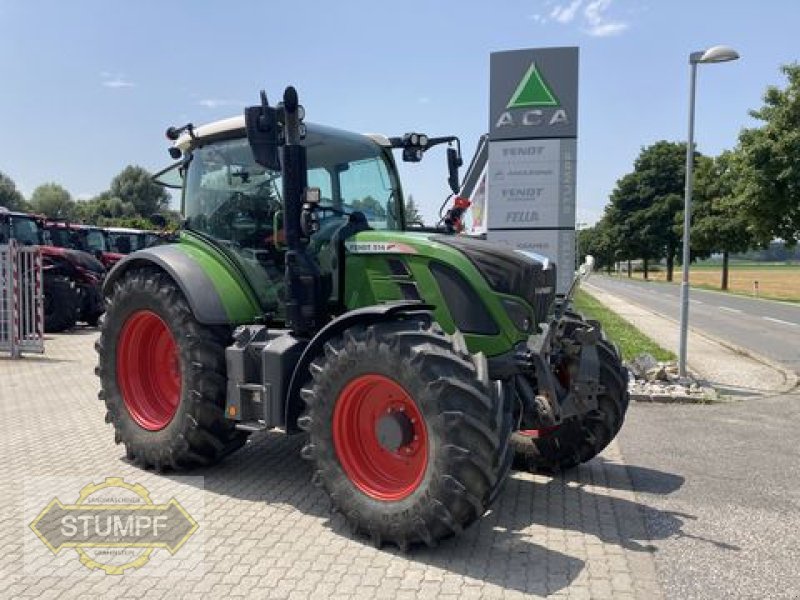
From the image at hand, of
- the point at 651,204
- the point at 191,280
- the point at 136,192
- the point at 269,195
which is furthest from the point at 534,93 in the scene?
the point at 136,192

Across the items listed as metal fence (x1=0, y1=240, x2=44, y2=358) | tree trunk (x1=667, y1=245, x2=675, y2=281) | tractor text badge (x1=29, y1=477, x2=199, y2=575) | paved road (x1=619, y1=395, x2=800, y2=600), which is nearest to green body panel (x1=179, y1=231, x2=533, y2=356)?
tractor text badge (x1=29, y1=477, x2=199, y2=575)

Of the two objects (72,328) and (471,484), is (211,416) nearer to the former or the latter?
(471,484)

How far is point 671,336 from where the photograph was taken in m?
16.5

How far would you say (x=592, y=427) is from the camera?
560cm

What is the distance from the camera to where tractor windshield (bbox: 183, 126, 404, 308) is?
5543 millimetres

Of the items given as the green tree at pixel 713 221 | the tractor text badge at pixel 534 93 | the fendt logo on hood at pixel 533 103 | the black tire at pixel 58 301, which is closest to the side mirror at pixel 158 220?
the tractor text badge at pixel 534 93

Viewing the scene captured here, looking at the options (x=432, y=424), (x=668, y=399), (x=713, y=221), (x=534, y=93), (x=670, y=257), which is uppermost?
(x=534, y=93)

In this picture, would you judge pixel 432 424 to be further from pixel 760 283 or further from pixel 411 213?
pixel 760 283

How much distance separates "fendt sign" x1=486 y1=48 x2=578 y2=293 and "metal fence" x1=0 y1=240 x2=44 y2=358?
7.88 meters

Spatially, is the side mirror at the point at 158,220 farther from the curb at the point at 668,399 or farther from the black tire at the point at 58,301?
the black tire at the point at 58,301

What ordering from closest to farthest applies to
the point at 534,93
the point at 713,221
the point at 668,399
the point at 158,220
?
the point at 158,220 < the point at 668,399 < the point at 534,93 < the point at 713,221

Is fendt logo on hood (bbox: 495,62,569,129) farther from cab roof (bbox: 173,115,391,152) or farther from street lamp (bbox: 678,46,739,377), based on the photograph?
cab roof (bbox: 173,115,391,152)

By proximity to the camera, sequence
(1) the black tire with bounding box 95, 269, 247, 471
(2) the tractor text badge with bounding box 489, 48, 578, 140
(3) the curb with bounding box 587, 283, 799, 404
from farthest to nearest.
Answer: (3) the curb with bounding box 587, 283, 799, 404
(2) the tractor text badge with bounding box 489, 48, 578, 140
(1) the black tire with bounding box 95, 269, 247, 471

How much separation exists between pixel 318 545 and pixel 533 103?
678cm
